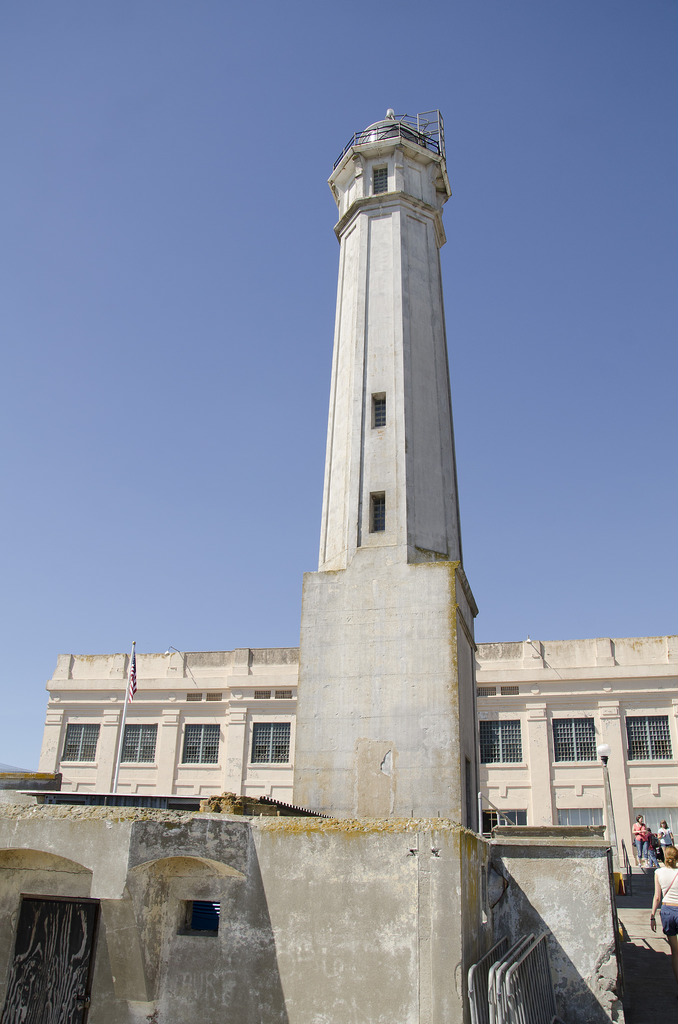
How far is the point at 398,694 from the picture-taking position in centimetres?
1463

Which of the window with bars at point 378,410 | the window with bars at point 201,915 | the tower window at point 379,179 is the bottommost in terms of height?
the window with bars at point 201,915

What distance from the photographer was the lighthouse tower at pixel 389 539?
14359 millimetres

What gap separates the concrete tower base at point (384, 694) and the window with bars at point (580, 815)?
54.0 feet

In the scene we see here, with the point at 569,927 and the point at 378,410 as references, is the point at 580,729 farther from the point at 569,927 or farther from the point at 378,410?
the point at 569,927

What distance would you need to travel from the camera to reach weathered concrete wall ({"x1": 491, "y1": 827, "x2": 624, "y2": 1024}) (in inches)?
416

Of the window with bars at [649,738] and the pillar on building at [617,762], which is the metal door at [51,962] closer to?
the pillar on building at [617,762]

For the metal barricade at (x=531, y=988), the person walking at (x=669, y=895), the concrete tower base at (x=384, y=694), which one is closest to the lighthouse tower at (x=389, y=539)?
the concrete tower base at (x=384, y=694)

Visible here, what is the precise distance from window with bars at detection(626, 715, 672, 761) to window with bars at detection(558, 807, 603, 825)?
251 centimetres

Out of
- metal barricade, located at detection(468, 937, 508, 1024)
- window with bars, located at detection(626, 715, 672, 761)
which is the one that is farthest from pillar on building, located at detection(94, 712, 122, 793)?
metal barricade, located at detection(468, 937, 508, 1024)

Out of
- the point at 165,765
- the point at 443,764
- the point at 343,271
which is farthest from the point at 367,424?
the point at 165,765

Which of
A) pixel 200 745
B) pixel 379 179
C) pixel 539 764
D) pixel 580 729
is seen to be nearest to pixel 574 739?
pixel 580 729

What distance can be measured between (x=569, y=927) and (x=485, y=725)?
71.7 ft

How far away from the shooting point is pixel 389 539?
16.3 m

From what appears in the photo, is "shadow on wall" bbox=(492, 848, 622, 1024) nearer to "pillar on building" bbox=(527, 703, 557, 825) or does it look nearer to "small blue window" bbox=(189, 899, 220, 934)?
"small blue window" bbox=(189, 899, 220, 934)
